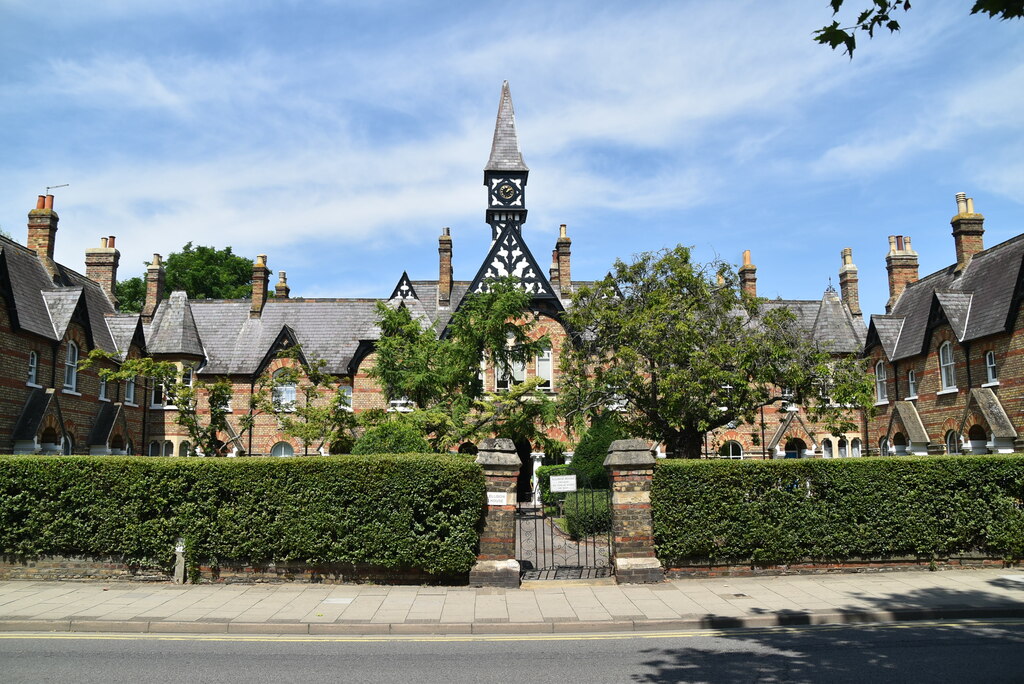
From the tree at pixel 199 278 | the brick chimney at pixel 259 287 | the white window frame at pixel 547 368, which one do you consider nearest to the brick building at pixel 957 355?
the white window frame at pixel 547 368

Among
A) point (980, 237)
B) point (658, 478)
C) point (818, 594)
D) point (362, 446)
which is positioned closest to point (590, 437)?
point (362, 446)

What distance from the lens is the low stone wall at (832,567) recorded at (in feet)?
42.7

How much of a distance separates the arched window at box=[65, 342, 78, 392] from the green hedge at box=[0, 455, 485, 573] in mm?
14955

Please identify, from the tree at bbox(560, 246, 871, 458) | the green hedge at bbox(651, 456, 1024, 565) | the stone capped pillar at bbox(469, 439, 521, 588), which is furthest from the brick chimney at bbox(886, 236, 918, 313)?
the stone capped pillar at bbox(469, 439, 521, 588)

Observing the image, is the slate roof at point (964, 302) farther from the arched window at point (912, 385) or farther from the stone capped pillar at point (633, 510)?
the stone capped pillar at point (633, 510)

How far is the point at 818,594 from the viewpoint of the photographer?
11445 mm

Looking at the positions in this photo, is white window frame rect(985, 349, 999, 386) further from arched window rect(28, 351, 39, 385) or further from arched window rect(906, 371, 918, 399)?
arched window rect(28, 351, 39, 385)

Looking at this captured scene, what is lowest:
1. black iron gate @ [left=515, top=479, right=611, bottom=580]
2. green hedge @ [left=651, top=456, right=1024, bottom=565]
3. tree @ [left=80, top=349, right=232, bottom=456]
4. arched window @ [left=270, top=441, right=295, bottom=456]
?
black iron gate @ [left=515, top=479, right=611, bottom=580]

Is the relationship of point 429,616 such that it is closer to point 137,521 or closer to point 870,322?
point 137,521

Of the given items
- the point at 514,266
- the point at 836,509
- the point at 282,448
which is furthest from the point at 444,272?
the point at 836,509

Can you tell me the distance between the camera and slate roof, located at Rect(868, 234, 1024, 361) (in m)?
24.3

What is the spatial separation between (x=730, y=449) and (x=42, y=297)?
2939 centimetres

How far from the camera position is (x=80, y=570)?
1284 cm

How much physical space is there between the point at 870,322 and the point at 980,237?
5402 millimetres
